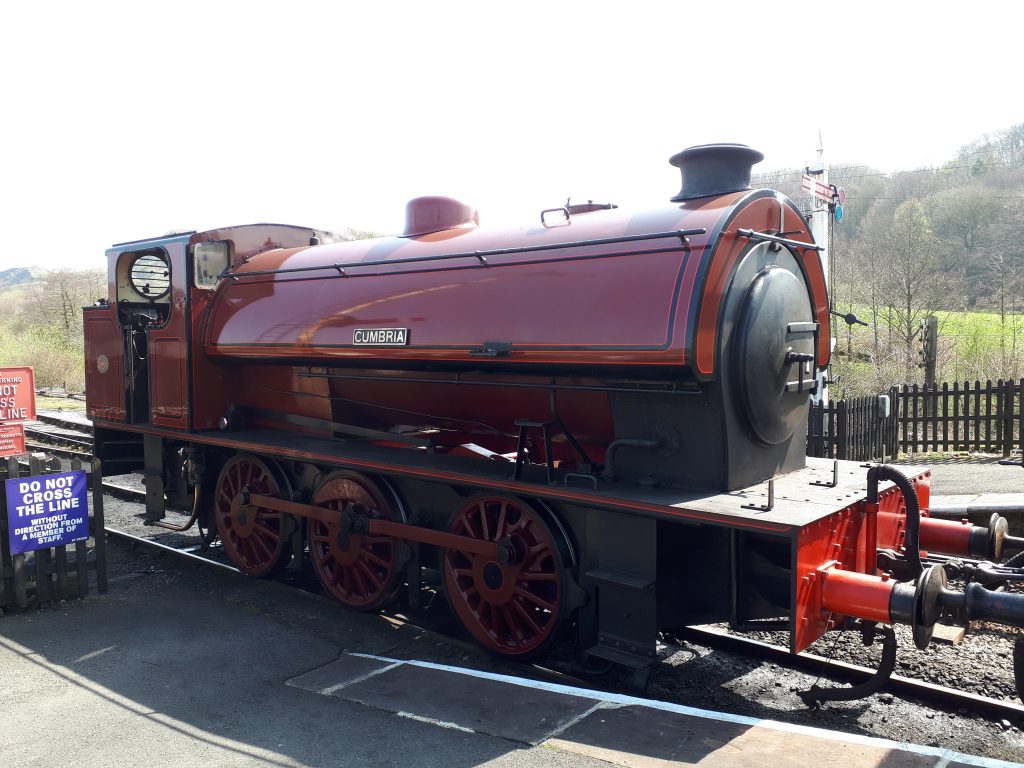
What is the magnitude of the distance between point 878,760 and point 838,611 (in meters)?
0.67

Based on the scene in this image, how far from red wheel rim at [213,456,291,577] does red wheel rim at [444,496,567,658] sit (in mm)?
1978

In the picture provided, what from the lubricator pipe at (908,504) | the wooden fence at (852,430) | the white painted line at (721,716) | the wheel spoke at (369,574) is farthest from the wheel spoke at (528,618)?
the wooden fence at (852,430)

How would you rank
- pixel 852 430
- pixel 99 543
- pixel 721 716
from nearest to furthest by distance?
1. pixel 721 716
2. pixel 99 543
3. pixel 852 430

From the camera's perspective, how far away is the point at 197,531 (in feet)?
28.4

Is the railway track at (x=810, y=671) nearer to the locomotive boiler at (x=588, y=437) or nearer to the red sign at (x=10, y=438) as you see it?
the locomotive boiler at (x=588, y=437)

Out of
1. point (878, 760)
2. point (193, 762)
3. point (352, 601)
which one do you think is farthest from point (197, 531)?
point (878, 760)

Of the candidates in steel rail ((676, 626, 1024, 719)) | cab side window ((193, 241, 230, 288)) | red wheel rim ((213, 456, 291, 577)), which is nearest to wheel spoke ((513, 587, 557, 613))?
steel rail ((676, 626, 1024, 719))

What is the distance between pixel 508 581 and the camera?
16.2 feet

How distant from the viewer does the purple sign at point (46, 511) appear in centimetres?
595

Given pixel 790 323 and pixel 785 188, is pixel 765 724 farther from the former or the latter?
pixel 785 188

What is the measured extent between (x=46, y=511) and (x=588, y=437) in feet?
14.1

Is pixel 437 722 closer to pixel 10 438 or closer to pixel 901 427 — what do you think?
pixel 10 438

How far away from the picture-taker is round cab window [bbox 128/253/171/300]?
793 cm

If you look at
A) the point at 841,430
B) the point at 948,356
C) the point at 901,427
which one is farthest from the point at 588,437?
the point at 948,356
